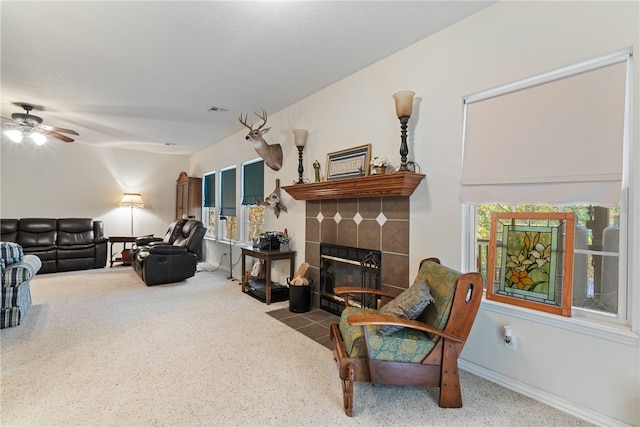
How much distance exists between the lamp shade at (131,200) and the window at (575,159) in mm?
7093

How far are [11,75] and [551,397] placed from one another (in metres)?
5.76

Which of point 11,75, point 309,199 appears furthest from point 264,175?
point 11,75

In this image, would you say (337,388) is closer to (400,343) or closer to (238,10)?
(400,343)

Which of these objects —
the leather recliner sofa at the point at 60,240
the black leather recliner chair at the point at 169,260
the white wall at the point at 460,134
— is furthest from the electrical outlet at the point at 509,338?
the leather recliner sofa at the point at 60,240

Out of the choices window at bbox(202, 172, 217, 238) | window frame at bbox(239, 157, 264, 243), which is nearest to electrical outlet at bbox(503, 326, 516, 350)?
window frame at bbox(239, 157, 264, 243)

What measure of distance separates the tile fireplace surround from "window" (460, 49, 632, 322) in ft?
2.37

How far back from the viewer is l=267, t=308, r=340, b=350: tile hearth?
114 inches

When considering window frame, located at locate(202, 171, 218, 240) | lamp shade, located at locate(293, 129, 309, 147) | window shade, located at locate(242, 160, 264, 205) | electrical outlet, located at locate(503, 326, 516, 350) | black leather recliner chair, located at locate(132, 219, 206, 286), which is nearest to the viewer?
electrical outlet, located at locate(503, 326, 516, 350)

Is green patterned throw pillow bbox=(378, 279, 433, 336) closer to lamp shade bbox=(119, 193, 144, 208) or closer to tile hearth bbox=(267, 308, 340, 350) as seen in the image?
tile hearth bbox=(267, 308, 340, 350)

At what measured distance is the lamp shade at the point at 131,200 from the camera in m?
6.79

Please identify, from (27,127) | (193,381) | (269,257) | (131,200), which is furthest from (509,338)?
(131,200)

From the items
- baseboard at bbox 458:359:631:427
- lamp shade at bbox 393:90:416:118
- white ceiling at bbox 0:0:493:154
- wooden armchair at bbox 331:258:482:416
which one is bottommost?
baseboard at bbox 458:359:631:427

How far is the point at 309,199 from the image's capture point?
3.71 metres

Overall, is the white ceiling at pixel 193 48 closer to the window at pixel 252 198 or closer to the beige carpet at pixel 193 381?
the window at pixel 252 198
